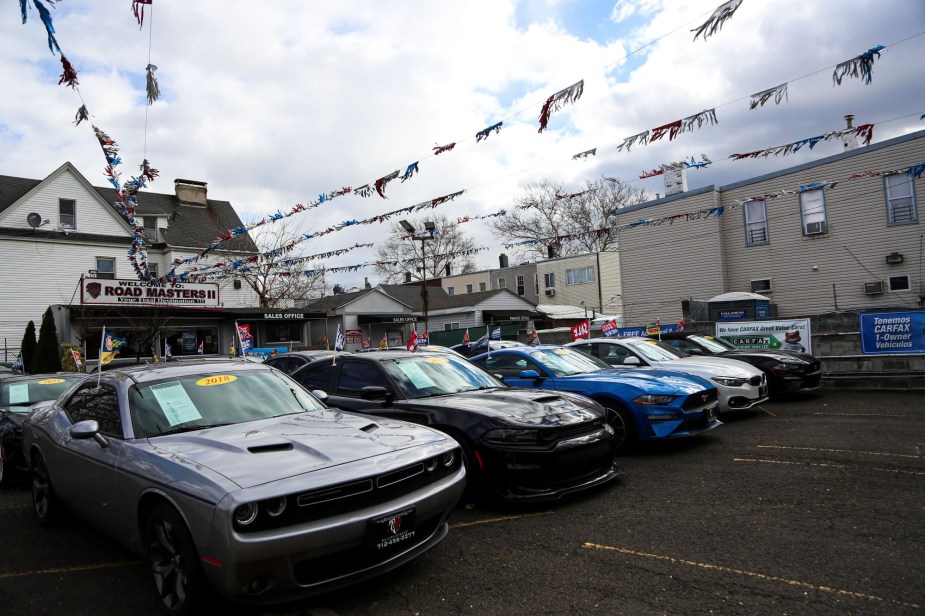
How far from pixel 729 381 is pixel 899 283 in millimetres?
14029

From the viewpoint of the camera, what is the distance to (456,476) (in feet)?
12.8

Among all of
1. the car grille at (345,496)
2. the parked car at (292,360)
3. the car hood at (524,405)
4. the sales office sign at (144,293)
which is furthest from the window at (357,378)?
the sales office sign at (144,293)

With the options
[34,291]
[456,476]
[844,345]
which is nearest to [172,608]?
[456,476]

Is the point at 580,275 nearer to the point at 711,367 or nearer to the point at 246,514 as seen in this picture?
the point at 711,367

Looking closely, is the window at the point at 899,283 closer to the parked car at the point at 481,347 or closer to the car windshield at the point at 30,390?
the parked car at the point at 481,347

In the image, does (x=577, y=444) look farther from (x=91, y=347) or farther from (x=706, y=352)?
(x=91, y=347)

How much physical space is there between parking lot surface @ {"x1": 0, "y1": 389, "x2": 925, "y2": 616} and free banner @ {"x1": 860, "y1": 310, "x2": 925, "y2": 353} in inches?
288

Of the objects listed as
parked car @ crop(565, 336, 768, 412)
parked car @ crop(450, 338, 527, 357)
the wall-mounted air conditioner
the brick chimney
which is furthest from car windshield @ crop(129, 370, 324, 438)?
the brick chimney

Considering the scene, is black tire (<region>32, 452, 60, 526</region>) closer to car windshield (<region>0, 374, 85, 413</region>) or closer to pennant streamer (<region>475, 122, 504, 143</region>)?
car windshield (<region>0, 374, 85, 413</region>)

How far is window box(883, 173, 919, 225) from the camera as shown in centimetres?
1812

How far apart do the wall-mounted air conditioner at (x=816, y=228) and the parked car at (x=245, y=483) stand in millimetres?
20682

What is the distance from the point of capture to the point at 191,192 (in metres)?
Answer: 33.8

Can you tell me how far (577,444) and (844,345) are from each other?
1091 cm

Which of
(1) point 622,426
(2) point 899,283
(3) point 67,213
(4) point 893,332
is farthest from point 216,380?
(3) point 67,213
